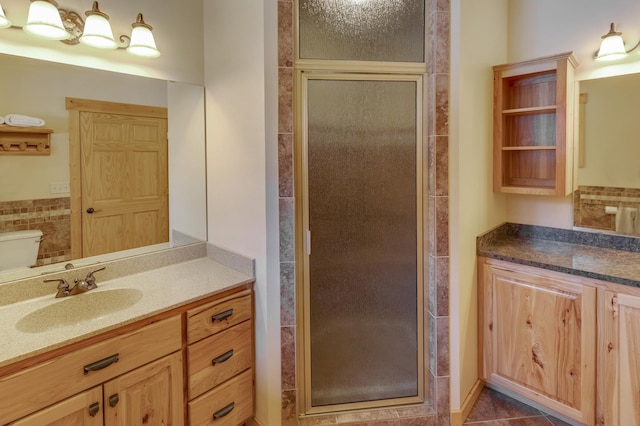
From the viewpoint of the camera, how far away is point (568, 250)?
207 cm

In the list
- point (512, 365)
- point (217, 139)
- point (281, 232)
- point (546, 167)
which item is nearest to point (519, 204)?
point (546, 167)

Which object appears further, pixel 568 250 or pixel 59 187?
pixel 568 250

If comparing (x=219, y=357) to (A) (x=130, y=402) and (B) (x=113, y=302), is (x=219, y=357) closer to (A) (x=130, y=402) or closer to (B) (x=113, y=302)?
(A) (x=130, y=402)

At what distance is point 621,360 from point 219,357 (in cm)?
193

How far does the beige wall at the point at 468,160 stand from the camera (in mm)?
1798

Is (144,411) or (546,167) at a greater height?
(546,167)

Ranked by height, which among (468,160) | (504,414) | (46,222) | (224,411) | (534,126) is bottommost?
(504,414)

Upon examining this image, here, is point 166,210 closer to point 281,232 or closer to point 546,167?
point 281,232

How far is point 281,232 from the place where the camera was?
1.73 m

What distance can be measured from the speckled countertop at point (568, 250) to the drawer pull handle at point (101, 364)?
1.93 metres

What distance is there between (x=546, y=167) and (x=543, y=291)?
838 millimetres

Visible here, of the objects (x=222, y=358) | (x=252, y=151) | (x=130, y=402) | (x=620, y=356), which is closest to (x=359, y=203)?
(x=252, y=151)

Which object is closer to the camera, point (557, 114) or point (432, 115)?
point (432, 115)

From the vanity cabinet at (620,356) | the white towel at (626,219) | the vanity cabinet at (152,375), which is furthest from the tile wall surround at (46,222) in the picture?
the white towel at (626,219)
